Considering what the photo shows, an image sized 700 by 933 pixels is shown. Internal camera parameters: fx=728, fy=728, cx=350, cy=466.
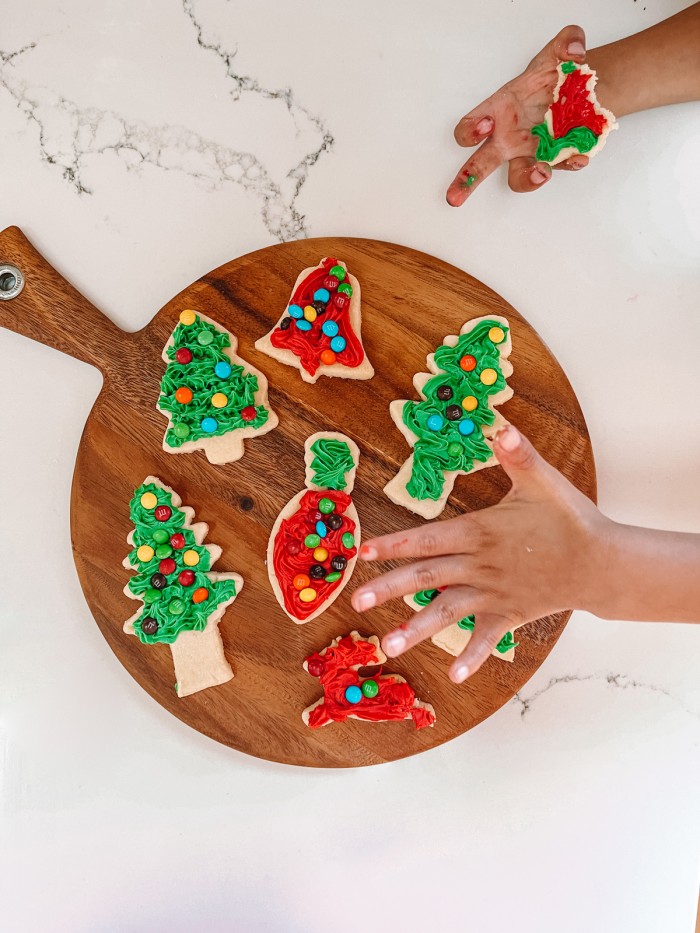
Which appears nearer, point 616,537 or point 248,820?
point 616,537

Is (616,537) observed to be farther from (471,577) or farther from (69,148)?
(69,148)

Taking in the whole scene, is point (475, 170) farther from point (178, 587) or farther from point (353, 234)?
point (178, 587)

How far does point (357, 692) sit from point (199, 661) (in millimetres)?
285

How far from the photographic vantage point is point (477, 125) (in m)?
1.30

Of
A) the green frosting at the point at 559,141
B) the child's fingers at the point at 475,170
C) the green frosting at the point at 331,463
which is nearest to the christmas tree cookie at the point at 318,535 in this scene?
the green frosting at the point at 331,463

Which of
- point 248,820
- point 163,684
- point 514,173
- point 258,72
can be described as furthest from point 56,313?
point 248,820

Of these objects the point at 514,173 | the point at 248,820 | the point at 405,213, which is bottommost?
the point at 248,820

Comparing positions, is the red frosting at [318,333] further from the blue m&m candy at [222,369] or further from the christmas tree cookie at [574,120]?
the christmas tree cookie at [574,120]

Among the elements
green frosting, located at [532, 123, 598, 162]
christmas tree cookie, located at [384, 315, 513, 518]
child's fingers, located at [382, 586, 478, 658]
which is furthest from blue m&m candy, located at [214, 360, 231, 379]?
green frosting, located at [532, 123, 598, 162]

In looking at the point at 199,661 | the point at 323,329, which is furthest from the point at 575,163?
the point at 199,661

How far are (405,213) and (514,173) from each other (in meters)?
0.21

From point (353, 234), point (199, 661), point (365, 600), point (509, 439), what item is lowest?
point (199, 661)

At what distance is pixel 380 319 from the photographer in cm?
129

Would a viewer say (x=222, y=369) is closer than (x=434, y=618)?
No
